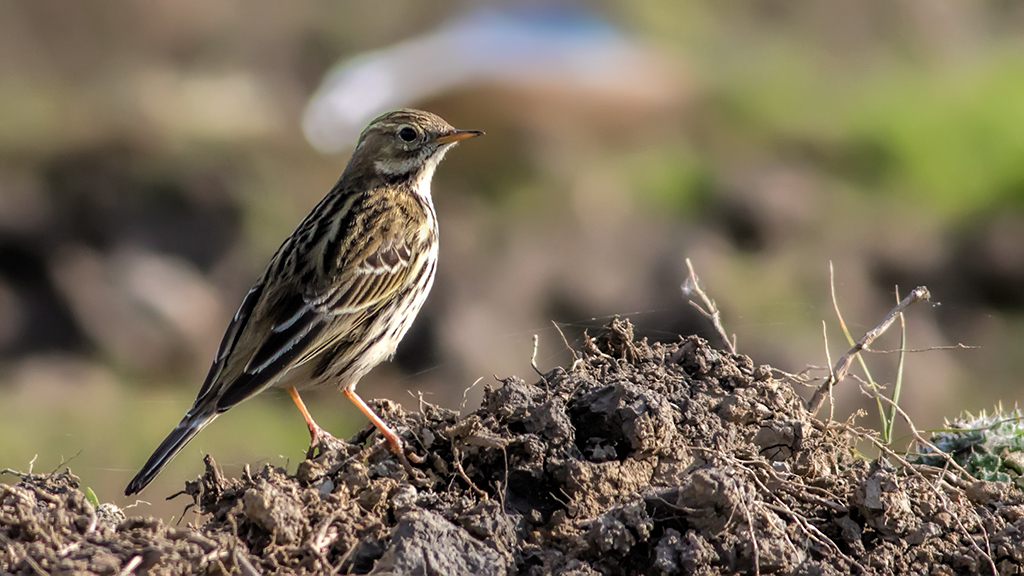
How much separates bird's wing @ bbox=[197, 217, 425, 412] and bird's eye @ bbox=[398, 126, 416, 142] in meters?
0.79

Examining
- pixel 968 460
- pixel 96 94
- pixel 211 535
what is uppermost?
pixel 96 94

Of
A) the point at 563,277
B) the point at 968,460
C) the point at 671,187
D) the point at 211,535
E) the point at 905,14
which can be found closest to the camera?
A: the point at 211,535

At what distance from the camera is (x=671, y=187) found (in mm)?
15852

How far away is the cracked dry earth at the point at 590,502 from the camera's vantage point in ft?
13.8

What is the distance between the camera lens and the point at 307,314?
6359 mm

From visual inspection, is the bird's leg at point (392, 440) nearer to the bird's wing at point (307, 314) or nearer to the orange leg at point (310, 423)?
the orange leg at point (310, 423)

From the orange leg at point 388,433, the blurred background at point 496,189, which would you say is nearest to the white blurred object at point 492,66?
the blurred background at point 496,189

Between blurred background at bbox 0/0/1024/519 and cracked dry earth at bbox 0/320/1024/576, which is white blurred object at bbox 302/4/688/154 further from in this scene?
cracked dry earth at bbox 0/320/1024/576

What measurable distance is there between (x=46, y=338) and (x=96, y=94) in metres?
4.42

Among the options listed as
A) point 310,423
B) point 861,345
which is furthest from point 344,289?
point 861,345

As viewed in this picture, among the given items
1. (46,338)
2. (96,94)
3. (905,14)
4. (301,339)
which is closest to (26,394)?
(46,338)

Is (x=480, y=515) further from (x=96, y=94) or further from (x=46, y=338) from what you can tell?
(x=96, y=94)

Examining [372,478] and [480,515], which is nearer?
[480,515]

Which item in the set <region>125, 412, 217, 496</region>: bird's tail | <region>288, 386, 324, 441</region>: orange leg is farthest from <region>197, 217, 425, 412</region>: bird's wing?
<region>288, 386, 324, 441</region>: orange leg
